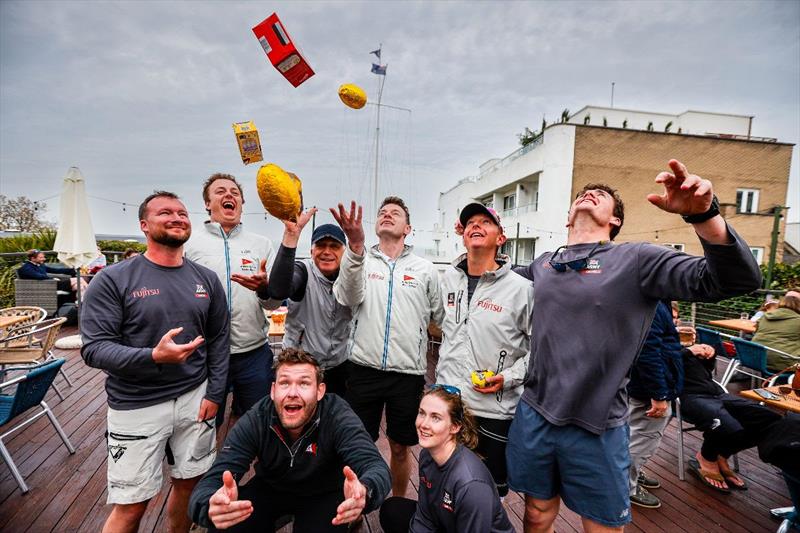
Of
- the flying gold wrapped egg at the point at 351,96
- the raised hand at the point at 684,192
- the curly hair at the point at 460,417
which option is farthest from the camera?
the flying gold wrapped egg at the point at 351,96

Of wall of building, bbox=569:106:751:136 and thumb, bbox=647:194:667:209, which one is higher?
wall of building, bbox=569:106:751:136

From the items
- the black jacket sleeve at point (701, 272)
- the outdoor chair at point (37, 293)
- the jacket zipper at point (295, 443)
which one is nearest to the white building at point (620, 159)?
the black jacket sleeve at point (701, 272)

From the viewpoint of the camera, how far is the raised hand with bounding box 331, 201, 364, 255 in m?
1.80

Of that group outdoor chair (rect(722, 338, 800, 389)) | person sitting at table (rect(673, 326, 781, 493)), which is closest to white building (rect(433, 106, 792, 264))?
outdoor chair (rect(722, 338, 800, 389))

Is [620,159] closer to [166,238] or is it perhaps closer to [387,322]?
[387,322]

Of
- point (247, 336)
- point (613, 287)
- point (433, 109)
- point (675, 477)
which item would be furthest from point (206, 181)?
point (433, 109)

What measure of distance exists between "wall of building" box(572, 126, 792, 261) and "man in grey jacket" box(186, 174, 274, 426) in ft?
56.6

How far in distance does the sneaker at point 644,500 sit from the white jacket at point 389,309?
79.5 inches

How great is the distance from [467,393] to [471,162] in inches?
1096

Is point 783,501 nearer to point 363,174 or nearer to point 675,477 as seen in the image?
point 675,477

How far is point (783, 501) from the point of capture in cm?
252

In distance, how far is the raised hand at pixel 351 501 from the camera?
1.16 meters

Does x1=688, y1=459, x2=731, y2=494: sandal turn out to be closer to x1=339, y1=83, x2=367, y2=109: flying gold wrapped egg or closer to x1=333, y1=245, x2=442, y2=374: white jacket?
x1=333, y1=245, x2=442, y2=374: white jacket

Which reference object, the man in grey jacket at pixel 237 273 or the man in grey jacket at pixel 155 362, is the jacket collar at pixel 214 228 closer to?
the man in grey jacket at pixel 237 273
